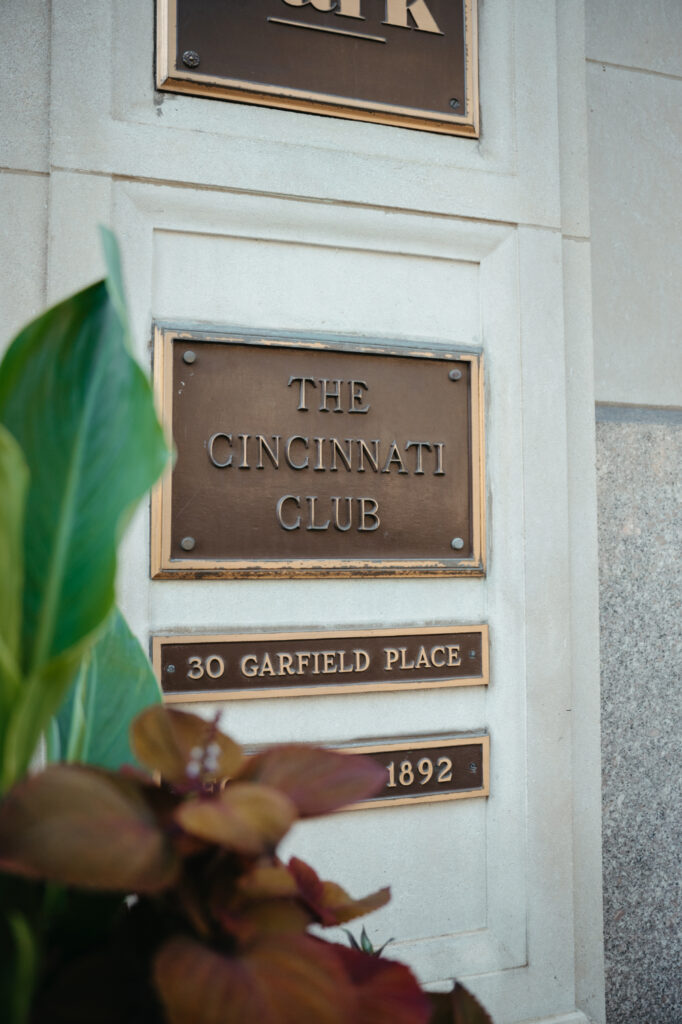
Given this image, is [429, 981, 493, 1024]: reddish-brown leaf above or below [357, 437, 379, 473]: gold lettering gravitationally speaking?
below

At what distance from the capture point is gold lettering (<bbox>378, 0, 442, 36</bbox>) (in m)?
2.47

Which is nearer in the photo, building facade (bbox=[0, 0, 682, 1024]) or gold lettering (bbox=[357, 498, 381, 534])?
building facade (bbox=[0, 0, 682, 1024])

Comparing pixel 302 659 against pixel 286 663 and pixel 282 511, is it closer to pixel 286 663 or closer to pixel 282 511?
pixel 286 663

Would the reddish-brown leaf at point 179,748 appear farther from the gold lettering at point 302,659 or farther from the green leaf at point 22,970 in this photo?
the gold lettering at point 302,659

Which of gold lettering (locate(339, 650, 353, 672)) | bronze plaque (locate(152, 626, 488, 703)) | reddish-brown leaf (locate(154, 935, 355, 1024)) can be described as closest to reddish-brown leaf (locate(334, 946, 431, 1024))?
reddish-brown leaf (locate(154, 935, 355, 1024))

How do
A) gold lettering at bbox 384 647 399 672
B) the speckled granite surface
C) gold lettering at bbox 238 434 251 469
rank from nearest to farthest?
gold lettering at bbox 238 434 251 469 → gold lettering at bbox 384 647 399 672 → the speckled granite surface

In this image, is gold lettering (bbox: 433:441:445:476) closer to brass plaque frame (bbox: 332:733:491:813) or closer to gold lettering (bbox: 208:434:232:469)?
gold lettering (bbox: 208:434:232:469)

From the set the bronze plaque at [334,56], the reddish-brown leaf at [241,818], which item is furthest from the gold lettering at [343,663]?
the reddish-brown leaf at [241,818]

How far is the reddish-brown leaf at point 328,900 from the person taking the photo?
743mm

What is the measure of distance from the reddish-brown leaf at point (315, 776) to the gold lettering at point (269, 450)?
162 centimetres

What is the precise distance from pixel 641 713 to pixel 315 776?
2.37 meters

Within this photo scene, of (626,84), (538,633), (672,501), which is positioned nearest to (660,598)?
(672,501)

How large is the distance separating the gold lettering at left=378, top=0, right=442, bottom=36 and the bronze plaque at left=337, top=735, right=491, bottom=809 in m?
Result: 2.06

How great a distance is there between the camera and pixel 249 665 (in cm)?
226
